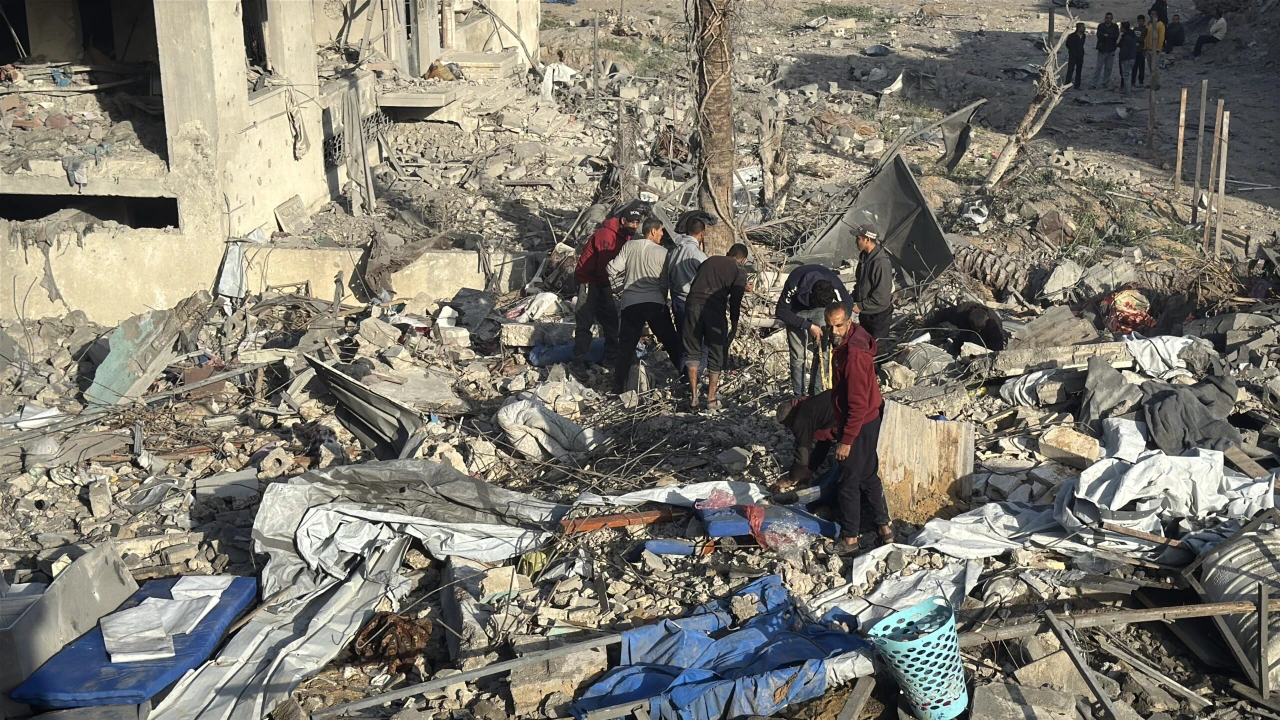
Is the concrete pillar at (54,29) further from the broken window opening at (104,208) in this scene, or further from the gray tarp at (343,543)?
the gray tarp at (343,543)

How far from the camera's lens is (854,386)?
18.9ft

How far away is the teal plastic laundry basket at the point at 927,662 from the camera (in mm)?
4695

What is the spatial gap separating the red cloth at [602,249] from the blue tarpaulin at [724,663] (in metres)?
3.82

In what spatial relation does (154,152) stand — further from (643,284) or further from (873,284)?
(873,284)

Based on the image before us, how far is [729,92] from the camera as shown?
33.4 ft

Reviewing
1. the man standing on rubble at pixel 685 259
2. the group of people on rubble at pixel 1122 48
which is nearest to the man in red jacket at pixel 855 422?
the man standing on rubble at pixel 685 259

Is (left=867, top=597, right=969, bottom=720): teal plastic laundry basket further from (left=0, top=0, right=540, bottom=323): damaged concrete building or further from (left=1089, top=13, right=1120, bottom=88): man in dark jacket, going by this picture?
(left=1089, top=13, right=1120, bottom=88): man in dark jacket

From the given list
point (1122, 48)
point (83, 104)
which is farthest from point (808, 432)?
point (1122, 48)

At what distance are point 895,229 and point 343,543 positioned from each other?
691 centimetres

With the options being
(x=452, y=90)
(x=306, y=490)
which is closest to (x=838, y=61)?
(x=452, y=90)

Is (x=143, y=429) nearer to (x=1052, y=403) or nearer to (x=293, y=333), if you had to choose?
(x=293, y=333)

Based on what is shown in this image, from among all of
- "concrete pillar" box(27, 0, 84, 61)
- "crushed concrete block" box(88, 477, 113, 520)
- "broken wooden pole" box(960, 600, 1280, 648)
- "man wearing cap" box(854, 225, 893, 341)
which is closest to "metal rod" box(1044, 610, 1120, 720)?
"broken wooden pole" box(960, 600, 1280, 648)

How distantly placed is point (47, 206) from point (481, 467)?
835cm

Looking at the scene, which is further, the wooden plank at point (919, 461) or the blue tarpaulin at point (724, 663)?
the wooden plank at point (919, 461)
